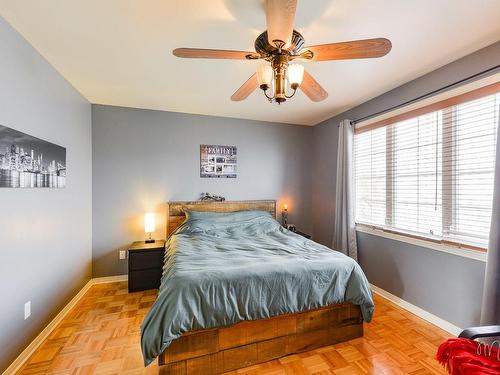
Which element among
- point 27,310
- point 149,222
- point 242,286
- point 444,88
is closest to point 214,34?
point 242,286

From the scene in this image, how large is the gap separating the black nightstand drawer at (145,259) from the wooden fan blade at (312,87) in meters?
2.59

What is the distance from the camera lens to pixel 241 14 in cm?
157

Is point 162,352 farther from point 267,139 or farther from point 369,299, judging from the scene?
point 267,139

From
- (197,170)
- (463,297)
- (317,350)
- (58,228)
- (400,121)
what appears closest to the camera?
(317,350)

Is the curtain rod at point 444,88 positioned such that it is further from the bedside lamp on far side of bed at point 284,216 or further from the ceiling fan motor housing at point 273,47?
the bedside lamp on far side of bed at point 284,216

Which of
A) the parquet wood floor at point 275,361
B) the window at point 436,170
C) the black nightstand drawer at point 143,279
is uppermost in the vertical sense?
the window at point 436,170

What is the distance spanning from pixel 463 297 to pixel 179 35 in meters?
3.26

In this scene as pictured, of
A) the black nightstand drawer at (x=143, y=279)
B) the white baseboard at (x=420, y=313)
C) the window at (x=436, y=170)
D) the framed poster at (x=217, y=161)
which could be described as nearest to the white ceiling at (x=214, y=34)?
the window at (x=436, y=170)

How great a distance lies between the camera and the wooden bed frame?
5.14 feet

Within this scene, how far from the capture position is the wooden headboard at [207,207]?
11.4 feet

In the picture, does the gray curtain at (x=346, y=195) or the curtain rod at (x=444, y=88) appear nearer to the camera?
the curtain rod at (x=444, y=88)

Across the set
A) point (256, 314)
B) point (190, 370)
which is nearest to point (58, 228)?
point (190, 370)

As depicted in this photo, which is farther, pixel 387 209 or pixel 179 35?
pixel 387 209

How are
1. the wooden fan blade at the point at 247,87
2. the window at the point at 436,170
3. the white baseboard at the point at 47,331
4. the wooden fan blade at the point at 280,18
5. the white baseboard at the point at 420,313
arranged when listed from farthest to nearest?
the white baseboard at the point at 420,313, the window at the point at 436,170, the wooden fan blade at the point at 247,87, the white baseboard at the point at 47,331, the wooden fan blade at the point at 280,18
